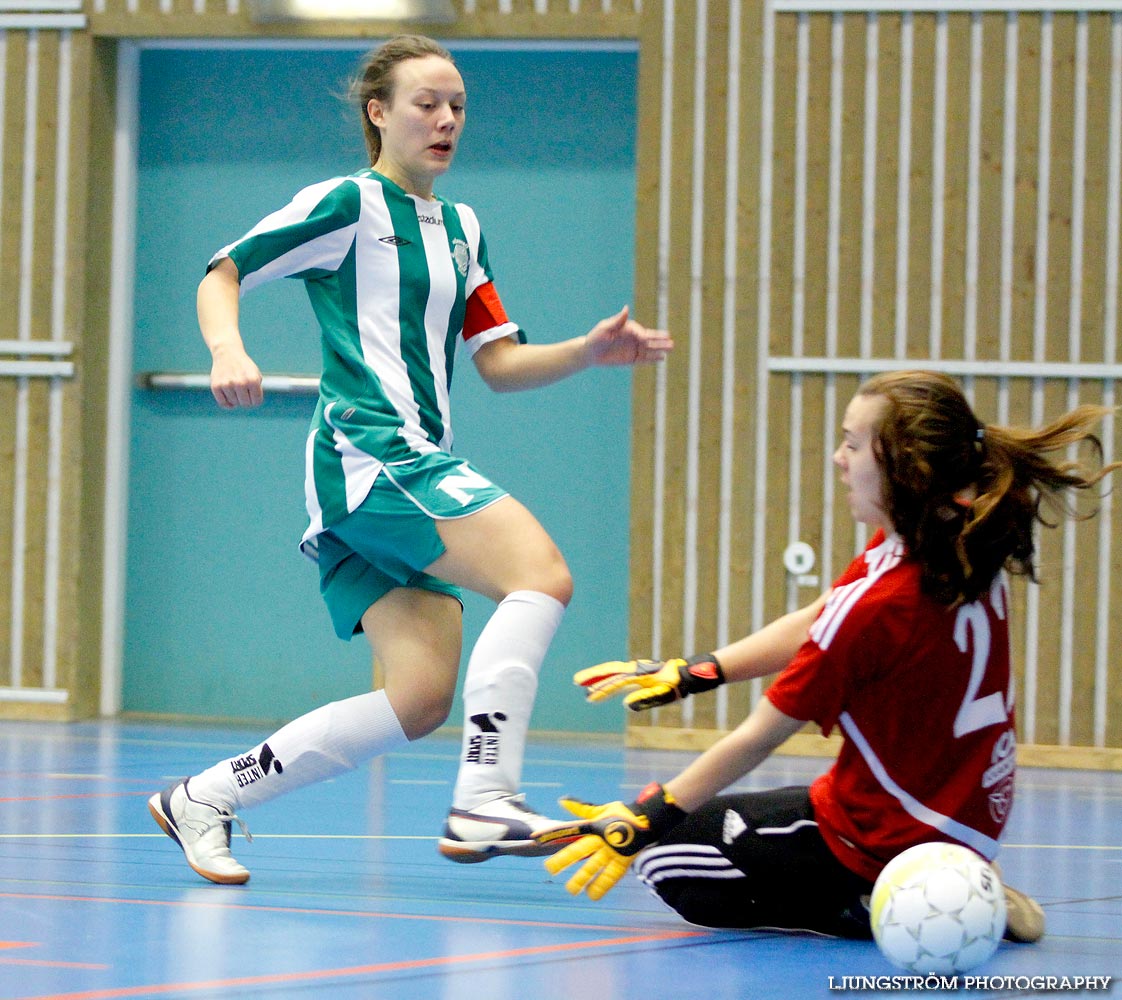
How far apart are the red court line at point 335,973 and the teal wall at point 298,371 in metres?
5.31

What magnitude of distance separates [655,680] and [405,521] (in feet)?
1.96

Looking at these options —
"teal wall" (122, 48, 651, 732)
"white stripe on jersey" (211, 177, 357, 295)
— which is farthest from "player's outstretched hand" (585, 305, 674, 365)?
"teal wall" (122, 48, 651, 732)

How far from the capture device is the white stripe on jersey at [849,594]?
2.38 metres

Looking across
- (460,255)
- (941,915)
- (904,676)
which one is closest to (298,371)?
(460,255)

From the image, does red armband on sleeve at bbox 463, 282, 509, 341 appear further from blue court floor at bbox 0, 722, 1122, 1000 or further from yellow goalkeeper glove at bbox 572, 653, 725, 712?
blue court floor at bbox 0, 722, 1122, 1000

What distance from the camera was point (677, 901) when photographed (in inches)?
104

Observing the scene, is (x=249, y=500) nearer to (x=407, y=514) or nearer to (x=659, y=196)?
(x=659, y=196)

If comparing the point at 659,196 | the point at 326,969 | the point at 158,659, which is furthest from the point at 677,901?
the point at 158,659

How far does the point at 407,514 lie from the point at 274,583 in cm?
525

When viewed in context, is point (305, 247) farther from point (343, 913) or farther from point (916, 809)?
point (916, 809)

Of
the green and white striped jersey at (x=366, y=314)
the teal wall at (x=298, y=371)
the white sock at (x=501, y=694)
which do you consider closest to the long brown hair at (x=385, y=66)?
the green and white striped jersey at (x=366, y=314)

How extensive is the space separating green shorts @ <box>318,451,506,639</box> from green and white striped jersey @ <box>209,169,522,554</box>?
0.04 m

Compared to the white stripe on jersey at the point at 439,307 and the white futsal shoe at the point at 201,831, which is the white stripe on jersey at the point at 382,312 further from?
the white futsal shoe at the point at 201,831

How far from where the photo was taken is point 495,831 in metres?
2.75
